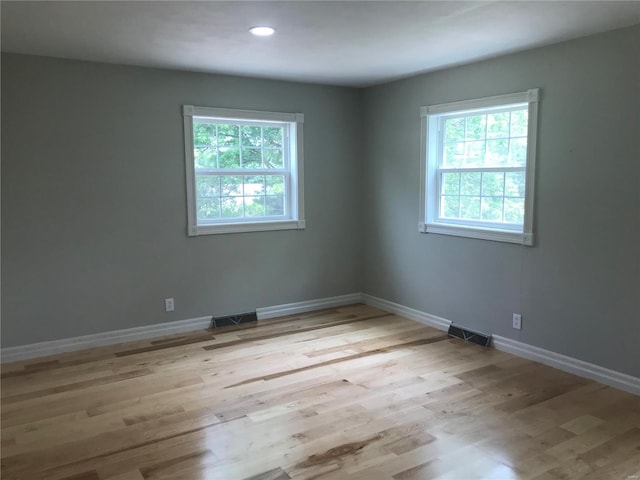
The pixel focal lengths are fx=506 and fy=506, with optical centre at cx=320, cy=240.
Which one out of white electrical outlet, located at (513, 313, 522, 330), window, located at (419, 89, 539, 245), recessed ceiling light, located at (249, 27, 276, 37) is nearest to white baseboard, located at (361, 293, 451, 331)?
white electrical outlet, located at (513, 313, 522, 330)

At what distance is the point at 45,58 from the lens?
3881 mm

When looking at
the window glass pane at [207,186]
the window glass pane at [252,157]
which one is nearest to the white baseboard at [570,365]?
the window glass pane at [252,157]

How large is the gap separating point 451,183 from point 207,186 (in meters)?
2.25

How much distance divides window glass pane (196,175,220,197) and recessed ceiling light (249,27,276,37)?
1.73m

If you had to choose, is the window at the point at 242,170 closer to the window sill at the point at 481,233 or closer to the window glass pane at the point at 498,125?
the window sill at the point at 481,233

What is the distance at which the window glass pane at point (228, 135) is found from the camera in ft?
15.7

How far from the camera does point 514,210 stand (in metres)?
4.03

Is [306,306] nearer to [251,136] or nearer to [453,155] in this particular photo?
[251,136]

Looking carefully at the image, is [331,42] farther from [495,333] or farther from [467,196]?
[495,333]

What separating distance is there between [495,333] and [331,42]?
2633 mm

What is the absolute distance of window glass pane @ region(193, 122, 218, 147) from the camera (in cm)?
466

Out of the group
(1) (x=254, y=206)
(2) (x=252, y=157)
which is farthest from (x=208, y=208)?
(2) (x=252, y=157)

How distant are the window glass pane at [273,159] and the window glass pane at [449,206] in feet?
5.41

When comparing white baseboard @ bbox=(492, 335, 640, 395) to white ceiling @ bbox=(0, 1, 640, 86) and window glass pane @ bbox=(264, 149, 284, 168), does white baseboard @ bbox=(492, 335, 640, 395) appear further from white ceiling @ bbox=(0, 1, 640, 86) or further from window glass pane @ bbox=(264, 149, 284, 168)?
window glass pane @ bbox=(264, 149, 284, 168)
